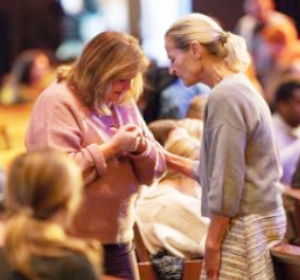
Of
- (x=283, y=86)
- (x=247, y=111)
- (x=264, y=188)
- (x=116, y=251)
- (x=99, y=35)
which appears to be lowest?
(x=283, y=86)

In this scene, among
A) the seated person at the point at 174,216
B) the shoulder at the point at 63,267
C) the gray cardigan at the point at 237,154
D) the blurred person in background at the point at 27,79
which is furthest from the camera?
the blurred person in background at the point at 27,79

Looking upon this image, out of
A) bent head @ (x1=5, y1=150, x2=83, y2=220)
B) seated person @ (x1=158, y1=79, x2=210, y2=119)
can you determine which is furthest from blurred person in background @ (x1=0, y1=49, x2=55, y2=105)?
bent head @ (x1=5, y1=150, x2=83, y2=220)

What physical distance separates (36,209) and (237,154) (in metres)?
0.96

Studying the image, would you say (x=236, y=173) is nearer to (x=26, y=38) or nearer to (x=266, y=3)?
(x=266, y=3)

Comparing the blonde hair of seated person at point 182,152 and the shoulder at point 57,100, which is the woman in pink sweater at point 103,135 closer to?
the shoulder at point 57,100

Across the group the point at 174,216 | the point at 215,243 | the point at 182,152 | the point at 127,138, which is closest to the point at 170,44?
the point at 127,138

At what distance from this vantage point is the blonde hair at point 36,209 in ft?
7.22

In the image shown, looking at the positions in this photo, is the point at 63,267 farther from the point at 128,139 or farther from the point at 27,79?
the point at 27,79

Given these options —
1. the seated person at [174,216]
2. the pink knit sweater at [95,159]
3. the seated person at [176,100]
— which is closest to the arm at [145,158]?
the pink knit sweater at [95,159]

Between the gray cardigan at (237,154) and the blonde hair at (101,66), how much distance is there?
281mm

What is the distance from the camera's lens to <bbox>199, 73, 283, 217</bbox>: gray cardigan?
2.99 metres

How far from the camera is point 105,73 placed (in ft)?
9.94

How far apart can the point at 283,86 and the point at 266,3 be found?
145 inches

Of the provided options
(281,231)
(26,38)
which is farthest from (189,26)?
(26,38)
